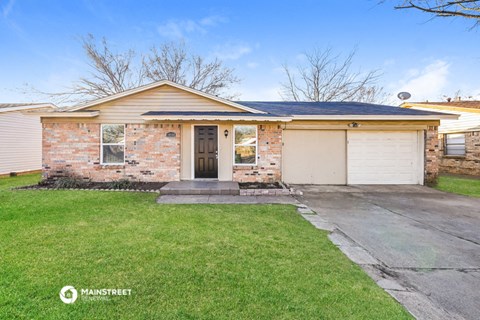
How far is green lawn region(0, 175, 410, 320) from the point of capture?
80.8 inches

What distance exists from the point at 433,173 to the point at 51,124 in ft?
49.9

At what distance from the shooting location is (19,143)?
12.8 meters

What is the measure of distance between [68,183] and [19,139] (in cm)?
782

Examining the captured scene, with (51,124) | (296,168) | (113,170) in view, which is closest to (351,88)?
(296,168)

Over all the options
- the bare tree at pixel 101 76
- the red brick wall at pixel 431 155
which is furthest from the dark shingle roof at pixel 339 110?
the bare tree at pixel 101 76

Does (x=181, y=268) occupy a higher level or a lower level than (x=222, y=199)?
lower

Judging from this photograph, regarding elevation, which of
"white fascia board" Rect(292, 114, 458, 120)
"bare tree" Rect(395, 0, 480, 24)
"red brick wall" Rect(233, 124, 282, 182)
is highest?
"bare tree" Rect(395, 0, 480, 24)

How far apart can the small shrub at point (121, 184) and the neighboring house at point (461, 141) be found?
54.8 feet

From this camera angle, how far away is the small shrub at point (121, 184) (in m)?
8.09

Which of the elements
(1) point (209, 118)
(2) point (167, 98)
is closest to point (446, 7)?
(1) point (209, 118)

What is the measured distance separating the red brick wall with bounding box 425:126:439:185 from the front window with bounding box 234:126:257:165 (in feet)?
23.1

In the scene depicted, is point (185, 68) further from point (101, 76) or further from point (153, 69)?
point (101, 76)
